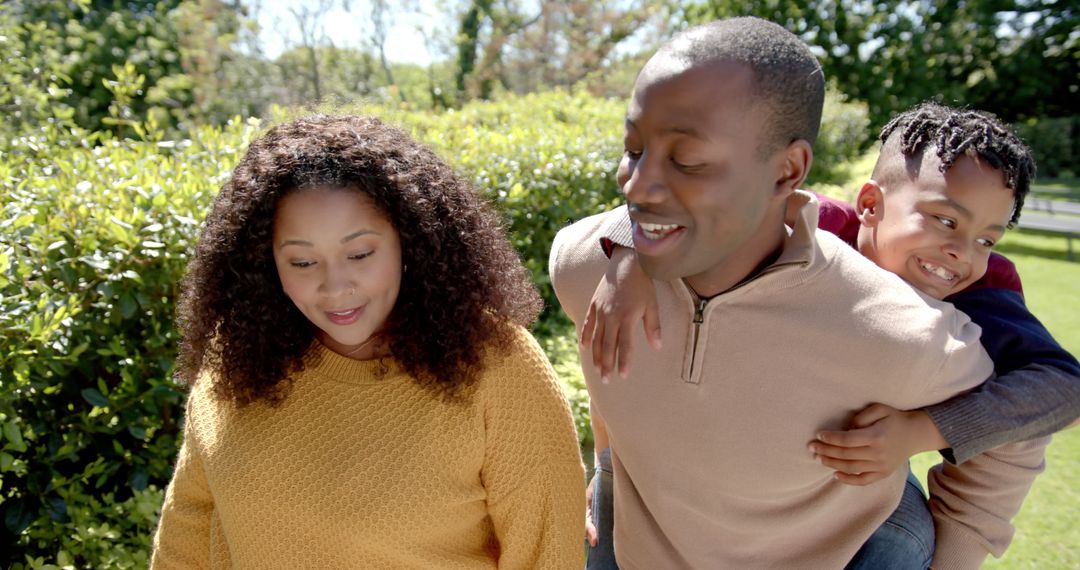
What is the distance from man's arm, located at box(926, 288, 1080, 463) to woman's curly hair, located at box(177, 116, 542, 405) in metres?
0.89

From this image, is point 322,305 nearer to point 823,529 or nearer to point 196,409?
point 196,409

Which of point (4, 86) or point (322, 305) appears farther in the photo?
point (4, 86)

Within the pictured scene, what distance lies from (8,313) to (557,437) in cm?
169

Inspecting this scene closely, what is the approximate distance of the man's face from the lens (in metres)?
1.31

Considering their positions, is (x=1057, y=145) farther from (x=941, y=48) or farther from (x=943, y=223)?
(x=943, y=223)

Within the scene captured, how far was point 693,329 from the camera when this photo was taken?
1.54m

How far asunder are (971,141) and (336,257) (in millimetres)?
1275

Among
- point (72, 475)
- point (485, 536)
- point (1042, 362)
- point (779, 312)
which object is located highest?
point (779, 312)

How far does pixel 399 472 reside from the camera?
163cm

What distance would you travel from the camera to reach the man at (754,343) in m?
1.33

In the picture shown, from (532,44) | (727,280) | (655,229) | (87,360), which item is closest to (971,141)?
(727,280)

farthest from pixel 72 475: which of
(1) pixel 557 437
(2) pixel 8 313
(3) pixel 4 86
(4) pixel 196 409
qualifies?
(3) pixel 4 86

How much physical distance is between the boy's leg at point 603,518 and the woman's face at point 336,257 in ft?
2.41

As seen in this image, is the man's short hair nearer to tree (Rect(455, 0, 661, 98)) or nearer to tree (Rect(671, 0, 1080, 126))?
tree (Rect(455, 0, 661, 98))
